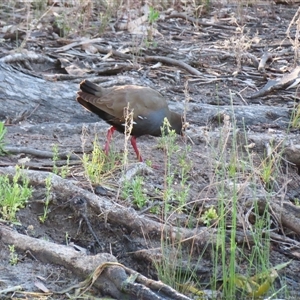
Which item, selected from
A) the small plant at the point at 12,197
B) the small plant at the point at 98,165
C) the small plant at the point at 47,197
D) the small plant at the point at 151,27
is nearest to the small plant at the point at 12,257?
the small plant at the point at 12,197

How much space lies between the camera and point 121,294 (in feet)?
11.3

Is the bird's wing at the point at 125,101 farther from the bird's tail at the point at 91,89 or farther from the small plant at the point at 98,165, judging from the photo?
the small plant at the point at 98,165

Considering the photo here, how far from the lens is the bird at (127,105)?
18.5 feet

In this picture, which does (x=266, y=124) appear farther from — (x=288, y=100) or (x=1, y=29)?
(x=1, y=29)

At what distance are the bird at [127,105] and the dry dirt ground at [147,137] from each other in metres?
0.18

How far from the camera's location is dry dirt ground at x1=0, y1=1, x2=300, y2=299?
3.99 meters

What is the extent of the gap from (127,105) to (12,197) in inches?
71.7

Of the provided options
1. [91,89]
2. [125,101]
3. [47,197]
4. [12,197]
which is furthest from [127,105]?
[12,197]

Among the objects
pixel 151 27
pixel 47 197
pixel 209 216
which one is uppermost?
pixel 47 197

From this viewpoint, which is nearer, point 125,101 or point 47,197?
point 47,197

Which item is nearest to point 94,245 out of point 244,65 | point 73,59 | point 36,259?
point 36,259

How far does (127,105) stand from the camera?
561cm

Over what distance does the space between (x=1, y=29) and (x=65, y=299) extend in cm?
677

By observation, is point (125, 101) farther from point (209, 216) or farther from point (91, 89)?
point (209, 216)
